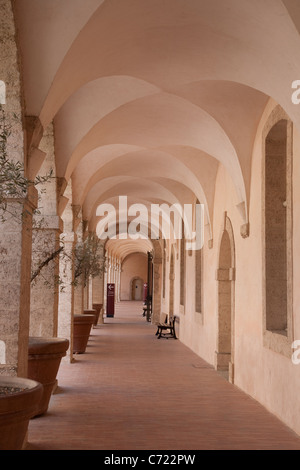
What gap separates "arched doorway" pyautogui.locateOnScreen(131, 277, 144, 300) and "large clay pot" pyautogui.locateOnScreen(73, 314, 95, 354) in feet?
121

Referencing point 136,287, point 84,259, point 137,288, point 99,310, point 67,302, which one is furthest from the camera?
point 137,288

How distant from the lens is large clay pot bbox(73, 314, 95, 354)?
11989 millimetres

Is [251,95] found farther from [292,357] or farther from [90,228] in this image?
[90,228]

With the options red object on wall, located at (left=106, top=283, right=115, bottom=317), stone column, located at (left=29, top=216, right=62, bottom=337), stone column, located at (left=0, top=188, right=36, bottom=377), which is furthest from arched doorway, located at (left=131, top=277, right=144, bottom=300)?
stone column, located at (left=0, top=188, right=36, bottom=377)

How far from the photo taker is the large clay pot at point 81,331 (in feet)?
39.3

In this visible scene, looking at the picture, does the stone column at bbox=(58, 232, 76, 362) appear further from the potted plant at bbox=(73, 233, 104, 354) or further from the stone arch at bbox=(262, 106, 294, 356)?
the stone arch at bbox=(262, 106, 294, 356)

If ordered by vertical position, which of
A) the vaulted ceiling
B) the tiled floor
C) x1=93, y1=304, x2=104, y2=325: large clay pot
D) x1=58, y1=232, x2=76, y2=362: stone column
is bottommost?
the tiled floor

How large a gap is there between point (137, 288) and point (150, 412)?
4335 cm

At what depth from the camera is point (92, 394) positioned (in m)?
7.87

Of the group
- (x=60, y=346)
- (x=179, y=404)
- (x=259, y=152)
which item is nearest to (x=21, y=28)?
(x=60, y=346)

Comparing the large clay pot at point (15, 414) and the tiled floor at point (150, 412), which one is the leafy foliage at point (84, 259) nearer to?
the tiled floor at point (150, 412)

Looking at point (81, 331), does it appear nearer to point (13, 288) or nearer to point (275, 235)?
point (275, 235)

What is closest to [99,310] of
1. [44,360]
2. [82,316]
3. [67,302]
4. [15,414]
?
[82,316]

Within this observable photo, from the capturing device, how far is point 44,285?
772 centimetres
